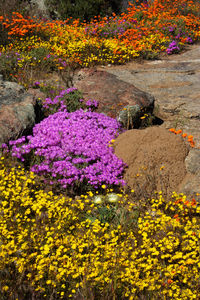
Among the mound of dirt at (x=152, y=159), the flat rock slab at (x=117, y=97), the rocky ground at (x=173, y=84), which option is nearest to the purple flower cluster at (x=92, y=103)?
the flat rock slab at (x=117, y=97)

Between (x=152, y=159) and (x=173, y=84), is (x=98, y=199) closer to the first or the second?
(x=152, y=159)

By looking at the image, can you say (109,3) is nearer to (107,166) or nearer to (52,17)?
(52,17)

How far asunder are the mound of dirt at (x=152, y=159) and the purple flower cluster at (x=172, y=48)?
27.0ft

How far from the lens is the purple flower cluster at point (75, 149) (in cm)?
510

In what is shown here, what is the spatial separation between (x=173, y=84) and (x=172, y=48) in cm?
454

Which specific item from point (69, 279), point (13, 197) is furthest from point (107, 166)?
point (69, 279)

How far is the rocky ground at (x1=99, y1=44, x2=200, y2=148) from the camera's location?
738 centimetres

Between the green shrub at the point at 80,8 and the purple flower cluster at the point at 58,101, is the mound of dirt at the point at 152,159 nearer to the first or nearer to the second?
the purple flower cluster at the point at 58,101

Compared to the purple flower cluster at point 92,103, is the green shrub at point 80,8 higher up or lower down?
higher up

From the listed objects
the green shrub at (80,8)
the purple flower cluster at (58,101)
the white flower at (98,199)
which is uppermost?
the green shrub at (80,8)

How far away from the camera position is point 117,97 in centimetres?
719

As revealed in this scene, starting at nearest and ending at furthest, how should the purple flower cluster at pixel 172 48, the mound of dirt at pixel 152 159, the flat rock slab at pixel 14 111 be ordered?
the mound of dirt at pixel 152 159 → the flat rock slab at pixel 14 111 → the purple flower cluster at pixel 172 48

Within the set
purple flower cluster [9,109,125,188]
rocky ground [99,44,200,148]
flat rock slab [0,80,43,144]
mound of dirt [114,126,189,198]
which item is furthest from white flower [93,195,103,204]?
rocky ground [99,44,200,148]

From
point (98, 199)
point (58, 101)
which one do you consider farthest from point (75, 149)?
point (58, 101)
